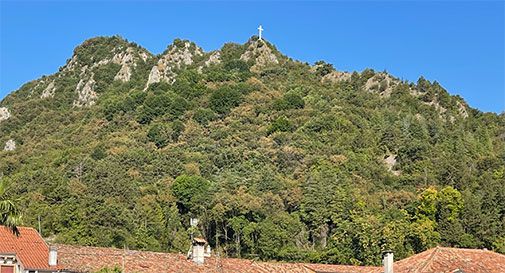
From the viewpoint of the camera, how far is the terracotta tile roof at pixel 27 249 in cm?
4541

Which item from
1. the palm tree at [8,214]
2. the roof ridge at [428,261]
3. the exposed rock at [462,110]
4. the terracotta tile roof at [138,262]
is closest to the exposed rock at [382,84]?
the exposed rock at [462,110]

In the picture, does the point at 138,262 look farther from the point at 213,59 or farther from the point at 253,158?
the point at 213,59

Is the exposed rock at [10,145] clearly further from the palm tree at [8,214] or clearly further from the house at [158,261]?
the palm tree at [8,214]

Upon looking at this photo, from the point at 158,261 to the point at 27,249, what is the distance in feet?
23.9

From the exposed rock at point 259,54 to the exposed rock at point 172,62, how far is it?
10.9 metres

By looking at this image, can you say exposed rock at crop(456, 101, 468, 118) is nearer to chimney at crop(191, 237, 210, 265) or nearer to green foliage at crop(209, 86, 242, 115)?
green foliage at crop(209, 86, 242, 115)

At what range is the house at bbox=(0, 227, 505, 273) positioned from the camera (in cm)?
4444

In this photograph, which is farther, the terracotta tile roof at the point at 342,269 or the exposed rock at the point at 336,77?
the exposed rock at the point at 336,77

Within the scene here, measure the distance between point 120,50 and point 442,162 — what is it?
292ft

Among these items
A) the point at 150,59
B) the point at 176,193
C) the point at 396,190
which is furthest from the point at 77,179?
the point at 150,59

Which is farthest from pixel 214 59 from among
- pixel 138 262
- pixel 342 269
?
pixel 138 262

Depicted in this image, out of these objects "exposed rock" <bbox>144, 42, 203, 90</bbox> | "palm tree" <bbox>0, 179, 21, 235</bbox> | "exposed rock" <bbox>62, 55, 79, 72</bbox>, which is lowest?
"palm tree" <bbox>0, 179, 21, 235</bbox>

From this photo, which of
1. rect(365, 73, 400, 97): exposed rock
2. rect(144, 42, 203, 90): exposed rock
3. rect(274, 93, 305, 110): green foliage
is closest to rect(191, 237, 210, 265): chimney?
rect(274, 93, 305, 110): green foliage

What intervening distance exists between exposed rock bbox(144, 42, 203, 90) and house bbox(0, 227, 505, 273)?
333 ft
